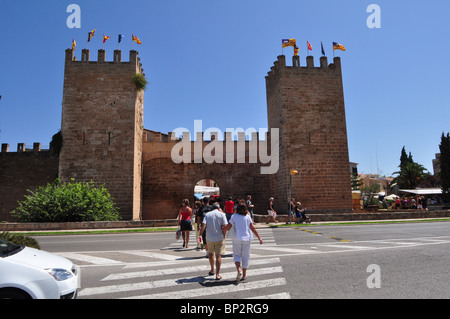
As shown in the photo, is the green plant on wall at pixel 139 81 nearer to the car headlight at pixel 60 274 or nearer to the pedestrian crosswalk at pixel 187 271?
the pedestrian crosswalk at pixel 187 271

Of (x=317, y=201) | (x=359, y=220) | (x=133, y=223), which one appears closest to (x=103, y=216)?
(x=133, y=223)

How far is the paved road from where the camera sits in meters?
4.93

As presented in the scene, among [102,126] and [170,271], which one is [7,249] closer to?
[170,271]

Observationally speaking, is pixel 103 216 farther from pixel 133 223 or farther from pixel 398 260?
pixel 398 260

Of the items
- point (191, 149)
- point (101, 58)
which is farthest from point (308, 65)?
point (101, 58)

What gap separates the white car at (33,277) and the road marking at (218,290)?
3.99 feet

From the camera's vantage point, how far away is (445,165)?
127ft

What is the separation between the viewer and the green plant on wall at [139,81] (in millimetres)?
21719

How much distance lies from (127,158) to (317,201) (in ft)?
44.4

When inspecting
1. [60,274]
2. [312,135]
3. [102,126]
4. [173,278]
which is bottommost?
[173,278]

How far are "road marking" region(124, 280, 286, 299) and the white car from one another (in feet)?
3.99

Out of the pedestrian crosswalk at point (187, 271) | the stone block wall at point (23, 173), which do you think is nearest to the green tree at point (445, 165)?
the pedestrian crosswalk at point (187, 271)

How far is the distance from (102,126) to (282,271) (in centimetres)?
1842

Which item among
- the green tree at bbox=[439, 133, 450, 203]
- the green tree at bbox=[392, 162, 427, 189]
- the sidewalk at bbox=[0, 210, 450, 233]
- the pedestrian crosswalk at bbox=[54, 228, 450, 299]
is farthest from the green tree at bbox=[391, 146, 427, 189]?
the pedestrian crosswalk at bbox=[54, 228, 450, 299]
